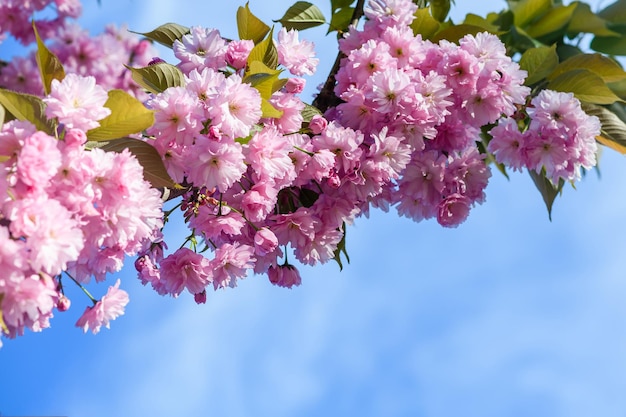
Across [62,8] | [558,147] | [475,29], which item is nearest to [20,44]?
[62,8]

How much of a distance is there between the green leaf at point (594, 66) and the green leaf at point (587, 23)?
83 centimetres

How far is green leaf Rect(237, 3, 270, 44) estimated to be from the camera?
1.27 meters

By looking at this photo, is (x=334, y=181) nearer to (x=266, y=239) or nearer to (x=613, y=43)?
(x=266, y=239)

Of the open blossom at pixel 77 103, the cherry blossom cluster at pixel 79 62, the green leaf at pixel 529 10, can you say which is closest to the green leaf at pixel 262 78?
the open blossom at pixel 77 103

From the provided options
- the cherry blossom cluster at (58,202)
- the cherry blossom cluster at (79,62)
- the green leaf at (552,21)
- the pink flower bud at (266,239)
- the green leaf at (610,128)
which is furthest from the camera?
the cherry blossom cluster at (79,62)

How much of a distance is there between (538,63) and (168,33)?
703mm

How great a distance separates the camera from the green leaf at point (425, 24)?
1413 millimetres

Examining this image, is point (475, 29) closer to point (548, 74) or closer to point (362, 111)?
point (548, 74)

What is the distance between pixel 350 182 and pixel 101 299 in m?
0.45

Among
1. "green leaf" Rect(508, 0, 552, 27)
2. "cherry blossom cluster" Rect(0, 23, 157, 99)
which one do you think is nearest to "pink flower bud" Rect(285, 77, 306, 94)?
"green leaf" Rect(508, 0, 552, 27)

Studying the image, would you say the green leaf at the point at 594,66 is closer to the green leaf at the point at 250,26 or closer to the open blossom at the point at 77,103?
the green leaf at the point at 250,26

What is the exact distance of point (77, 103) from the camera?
2.94ft

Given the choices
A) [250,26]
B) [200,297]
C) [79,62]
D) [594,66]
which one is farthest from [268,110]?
[79,62]

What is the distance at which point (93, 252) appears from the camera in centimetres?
93
